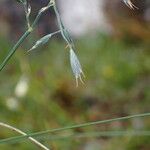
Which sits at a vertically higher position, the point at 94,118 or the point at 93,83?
the point at 93,83

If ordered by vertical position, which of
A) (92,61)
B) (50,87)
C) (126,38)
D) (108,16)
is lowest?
(50,87)

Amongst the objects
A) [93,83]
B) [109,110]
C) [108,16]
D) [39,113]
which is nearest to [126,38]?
[108,16]

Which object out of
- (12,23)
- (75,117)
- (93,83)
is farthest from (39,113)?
(12,23)

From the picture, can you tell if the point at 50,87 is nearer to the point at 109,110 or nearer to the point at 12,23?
the point at 109,110

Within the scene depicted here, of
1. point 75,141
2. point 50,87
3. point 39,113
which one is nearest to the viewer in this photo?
point 75,141

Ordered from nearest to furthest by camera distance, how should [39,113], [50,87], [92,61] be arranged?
[39,113]
[50,87]
[92,61]

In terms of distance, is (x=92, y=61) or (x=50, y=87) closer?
(x=50, y=87)

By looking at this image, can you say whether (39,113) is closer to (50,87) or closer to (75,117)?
(75,117)
